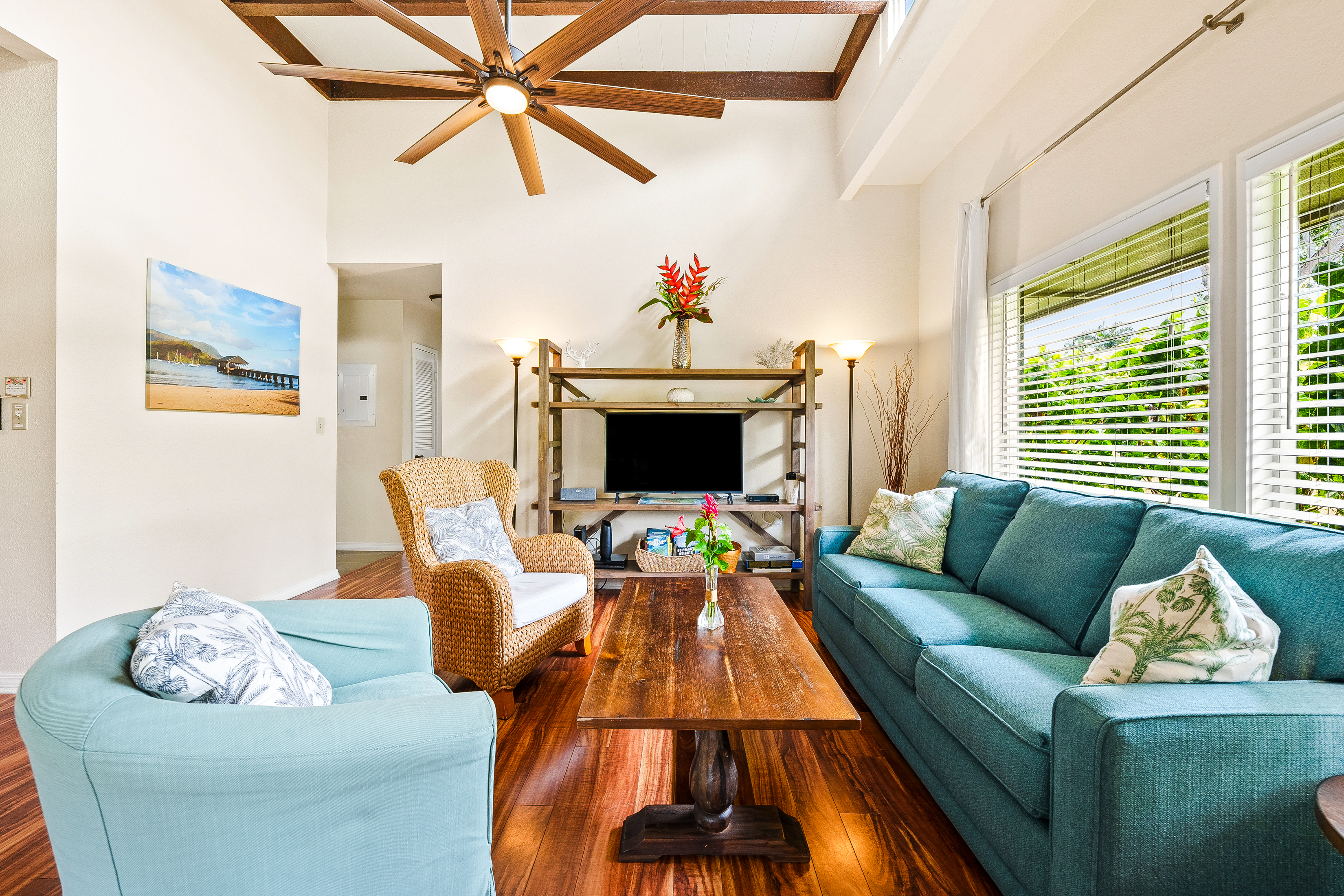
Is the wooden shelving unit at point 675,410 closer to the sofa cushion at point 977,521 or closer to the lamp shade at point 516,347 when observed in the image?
the lamp shade at point 516,347

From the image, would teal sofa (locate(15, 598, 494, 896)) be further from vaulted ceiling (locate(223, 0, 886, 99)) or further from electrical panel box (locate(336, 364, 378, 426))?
electrical panel box (locate(336, 364, 378, 426))

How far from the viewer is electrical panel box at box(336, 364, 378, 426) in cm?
534

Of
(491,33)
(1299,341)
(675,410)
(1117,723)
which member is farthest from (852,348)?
(1117,723)

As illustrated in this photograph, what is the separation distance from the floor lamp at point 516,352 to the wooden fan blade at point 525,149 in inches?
42.8

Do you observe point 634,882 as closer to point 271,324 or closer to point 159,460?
point 159,460

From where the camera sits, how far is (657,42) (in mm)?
3668

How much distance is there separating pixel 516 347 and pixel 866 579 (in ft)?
8.31

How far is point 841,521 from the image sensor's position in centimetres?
412

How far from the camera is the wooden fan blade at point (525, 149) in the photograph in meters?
2.33

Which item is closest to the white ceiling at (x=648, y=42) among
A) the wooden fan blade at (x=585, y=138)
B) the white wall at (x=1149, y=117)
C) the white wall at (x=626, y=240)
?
the white wall at (x=626, y=240)

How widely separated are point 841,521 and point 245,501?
369cm

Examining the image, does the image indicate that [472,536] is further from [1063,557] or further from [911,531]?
[1063,557]

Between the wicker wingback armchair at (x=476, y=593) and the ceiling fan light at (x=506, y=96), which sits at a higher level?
the ceiling fan light at (x=506, y=96)

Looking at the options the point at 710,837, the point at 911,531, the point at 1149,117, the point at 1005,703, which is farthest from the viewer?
the point at 911,531
